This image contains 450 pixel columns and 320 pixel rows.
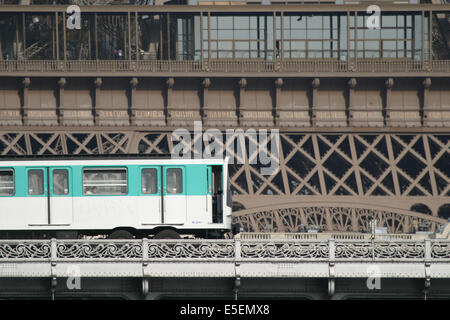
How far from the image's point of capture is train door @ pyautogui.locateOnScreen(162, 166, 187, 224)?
1497 inches

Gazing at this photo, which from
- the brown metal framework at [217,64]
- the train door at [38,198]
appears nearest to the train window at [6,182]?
the train door at [38,198]

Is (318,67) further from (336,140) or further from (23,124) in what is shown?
(23,124)

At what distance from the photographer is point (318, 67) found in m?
64.6

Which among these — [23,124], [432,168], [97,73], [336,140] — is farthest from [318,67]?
[23,124]

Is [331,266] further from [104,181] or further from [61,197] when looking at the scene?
[61,197]

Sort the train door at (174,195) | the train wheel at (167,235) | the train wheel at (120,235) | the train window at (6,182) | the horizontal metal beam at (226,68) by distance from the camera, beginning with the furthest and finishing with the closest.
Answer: the horizontal metal beam at (226,68) < the train window at (6,182) < the train door at (174,195) < the train wheel at (120,235) < the train wheel at (167,235)

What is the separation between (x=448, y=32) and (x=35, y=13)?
23.9 metres

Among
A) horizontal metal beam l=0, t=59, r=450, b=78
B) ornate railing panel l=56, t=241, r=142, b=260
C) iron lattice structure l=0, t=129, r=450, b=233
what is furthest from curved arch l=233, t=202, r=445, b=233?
ornate railing panel l=56, t=241, r=142, b=260

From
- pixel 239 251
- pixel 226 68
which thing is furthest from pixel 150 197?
pixel 226 68

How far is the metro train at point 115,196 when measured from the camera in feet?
125

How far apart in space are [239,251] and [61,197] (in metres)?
8.27

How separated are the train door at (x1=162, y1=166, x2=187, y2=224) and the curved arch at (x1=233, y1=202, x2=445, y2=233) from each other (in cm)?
2404

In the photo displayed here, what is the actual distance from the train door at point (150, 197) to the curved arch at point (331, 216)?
948 inches

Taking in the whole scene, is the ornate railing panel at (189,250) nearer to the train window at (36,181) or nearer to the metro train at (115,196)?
the metro train at (115,196)
